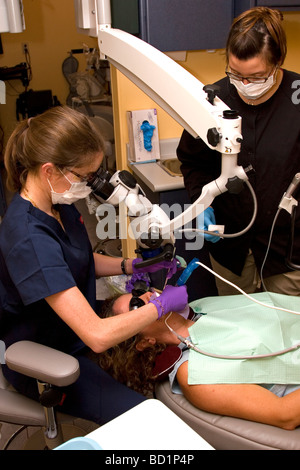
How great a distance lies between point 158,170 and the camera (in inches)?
86.9

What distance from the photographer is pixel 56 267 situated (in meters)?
1.22

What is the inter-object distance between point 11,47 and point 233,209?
13.4 ft

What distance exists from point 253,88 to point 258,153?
0.22 m

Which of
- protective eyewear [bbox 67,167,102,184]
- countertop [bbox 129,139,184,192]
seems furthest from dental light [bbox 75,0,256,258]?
countertop [bbox 129,139,184,192]

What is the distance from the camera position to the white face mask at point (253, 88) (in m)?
1.40

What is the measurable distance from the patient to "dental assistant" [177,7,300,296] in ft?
1.17

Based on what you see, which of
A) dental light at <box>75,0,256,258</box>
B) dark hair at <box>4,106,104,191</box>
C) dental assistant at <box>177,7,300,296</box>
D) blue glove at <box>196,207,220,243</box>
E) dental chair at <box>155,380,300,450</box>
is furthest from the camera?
blue glove at <box>196,207,220,243</box>

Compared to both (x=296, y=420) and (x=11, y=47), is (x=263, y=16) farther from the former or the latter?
(x=11, y=47)

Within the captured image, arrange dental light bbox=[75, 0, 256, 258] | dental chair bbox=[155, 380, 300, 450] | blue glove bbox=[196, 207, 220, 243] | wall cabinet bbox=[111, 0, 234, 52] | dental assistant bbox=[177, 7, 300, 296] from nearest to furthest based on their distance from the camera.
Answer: dental light bbox=[75, 0, 256, 258], dental chair bbox=[155, 380, 300, 450], dental assistant bbox=[177, 7, 300, 296], blue glove bbox=[196, 207, 220, 243], wall cabinet bbox=[111, 0, 234, 52]

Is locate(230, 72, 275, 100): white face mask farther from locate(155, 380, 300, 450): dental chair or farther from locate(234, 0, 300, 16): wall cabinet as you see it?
locate(155, 380, 300, 450): dental chair

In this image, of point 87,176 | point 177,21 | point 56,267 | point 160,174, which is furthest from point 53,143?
point 177,21

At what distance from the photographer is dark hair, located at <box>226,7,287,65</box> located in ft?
4.34
